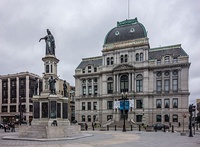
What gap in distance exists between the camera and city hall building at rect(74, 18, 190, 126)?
5194 centimetres

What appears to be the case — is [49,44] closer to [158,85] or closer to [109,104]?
[109,104]

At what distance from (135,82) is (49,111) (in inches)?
1444

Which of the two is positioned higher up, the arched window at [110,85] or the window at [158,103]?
the arched window at [110,85]

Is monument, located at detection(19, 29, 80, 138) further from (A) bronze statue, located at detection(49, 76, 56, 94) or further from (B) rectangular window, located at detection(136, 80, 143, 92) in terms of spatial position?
(B) rectangular window, located at detection(136, 80, 143, 92)

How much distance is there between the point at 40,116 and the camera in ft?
75.8

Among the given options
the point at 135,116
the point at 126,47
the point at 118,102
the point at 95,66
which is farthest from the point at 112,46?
the point at 135,116

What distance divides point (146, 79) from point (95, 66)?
56.1 ft

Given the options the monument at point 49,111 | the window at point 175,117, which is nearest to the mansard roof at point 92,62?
the window at point 175,117

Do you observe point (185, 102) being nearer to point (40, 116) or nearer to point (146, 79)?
point (146, 79)

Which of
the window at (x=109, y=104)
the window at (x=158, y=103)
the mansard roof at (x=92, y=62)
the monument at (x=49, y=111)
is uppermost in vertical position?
the mansard roof at (x=92, y=62)

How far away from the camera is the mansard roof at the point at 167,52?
53.0 metres

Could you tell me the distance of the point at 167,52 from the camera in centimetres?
5491

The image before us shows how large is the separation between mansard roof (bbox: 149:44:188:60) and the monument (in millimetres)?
36809

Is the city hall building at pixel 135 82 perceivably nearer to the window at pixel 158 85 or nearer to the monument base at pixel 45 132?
the window at pixel 158 85
